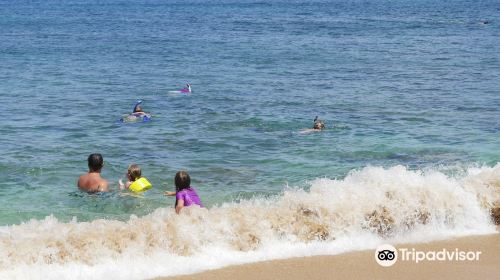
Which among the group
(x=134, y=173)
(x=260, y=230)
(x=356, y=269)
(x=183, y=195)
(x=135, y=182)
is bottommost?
(x=356, y=269)

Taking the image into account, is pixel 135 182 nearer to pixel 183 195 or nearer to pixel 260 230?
pixel 183 195

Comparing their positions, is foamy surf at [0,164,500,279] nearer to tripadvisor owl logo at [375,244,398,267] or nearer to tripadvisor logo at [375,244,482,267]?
tripadvisor owl logo at [375,244,398,267]

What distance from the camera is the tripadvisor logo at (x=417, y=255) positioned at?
31.2 feet

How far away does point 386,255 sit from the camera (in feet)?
31.8

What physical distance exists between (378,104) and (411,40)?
987 inches

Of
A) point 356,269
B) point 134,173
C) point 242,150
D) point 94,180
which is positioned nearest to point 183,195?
point 134,173

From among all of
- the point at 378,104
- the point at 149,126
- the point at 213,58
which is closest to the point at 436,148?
the point at 378,104

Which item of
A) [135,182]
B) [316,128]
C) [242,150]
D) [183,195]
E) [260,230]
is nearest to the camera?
[260,230]

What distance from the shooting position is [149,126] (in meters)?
19.2

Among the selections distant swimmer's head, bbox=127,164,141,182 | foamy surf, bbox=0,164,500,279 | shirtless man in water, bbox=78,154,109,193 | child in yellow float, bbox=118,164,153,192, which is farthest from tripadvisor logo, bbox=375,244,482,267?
shirtless man in water, bbox=78,154,109,193

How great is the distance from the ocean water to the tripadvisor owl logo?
0.28 m

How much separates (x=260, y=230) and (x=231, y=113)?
1124 cm

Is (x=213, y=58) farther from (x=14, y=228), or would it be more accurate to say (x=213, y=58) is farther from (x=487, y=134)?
(x=14, y=228)

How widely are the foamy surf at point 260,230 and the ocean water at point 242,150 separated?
1.1 inches
